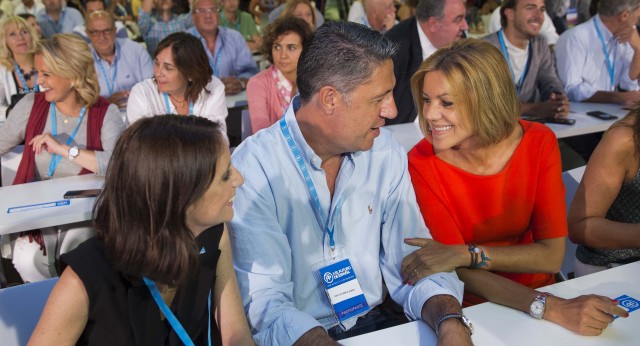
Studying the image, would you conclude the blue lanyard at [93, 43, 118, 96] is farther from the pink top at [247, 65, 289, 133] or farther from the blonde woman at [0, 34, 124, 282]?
the blonde woman at [0, 34, 124, 282]

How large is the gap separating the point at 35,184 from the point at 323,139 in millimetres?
1883

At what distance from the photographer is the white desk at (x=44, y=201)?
2670 mm

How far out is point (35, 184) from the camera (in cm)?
313

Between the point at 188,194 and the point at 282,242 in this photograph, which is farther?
the point at 282,242

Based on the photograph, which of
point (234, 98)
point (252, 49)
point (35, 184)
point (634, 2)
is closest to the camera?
point (35, 184)

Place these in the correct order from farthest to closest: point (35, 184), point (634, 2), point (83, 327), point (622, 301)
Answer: point (634, 2) < point (35, 184) < point (622, 301) < point (83, 327)

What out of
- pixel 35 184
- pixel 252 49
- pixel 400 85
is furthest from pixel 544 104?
pixel 252 49

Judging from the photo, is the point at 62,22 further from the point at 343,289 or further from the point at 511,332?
the point at 511,332

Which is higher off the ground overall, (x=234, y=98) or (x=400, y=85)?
(x=400, y=85)

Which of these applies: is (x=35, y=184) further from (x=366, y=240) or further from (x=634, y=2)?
(x=634, y=2)

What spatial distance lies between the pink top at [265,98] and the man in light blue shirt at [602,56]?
2.19 metres

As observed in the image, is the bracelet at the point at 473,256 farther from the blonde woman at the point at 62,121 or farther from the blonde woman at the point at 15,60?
the blonde woman at the point at 15,60

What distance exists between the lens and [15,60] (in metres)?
5.25

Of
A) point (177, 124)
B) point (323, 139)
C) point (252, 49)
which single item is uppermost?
point (177, 124)
